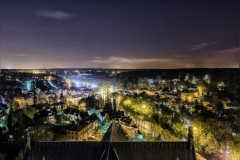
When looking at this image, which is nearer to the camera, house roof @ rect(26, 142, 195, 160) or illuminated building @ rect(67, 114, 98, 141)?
house roof @ rect(26, 142, 195, 160)

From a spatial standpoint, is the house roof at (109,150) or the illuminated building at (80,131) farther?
the illuminated building at (80,131)

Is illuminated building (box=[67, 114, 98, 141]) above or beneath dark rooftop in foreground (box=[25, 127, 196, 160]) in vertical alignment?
beneath

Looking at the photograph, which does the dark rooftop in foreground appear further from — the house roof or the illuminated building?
the illuminated building

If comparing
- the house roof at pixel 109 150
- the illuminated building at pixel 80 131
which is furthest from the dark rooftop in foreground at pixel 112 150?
the illuminated building at pixel 80 131

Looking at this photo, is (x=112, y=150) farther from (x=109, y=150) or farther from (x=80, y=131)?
(x=80, y=131)

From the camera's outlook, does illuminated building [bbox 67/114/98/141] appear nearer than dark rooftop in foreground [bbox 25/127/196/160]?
No

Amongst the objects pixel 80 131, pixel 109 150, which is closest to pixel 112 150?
pixel 109 150

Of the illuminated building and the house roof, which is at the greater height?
the house roof

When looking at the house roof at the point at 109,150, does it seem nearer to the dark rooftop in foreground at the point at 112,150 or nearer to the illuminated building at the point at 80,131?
the dark rooftop in foreground at the point at 112,150

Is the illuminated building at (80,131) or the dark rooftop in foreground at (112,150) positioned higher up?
the dark rooftop in foreground at (112,150)

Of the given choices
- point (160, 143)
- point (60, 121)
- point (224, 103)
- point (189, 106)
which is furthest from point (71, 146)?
point (224, 103)

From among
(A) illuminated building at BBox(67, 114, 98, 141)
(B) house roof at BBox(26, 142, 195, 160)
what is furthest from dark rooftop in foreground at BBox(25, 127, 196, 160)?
(A) illuminated building at BBox(67, 114, 98, 141)

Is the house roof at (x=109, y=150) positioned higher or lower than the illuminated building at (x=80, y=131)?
higher

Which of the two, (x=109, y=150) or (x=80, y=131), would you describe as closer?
(x=109, y=150)
